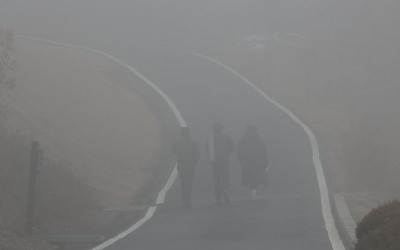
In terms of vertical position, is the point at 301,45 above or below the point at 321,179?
above

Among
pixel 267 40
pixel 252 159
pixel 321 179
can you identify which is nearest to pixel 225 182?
pixel 252 159

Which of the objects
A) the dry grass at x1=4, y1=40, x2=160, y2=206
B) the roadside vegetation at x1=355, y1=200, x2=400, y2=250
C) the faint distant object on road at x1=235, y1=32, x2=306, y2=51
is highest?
the faint distant object on road at x1=235, y1=32, x2=306, y2=51

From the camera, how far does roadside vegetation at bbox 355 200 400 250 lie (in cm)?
795

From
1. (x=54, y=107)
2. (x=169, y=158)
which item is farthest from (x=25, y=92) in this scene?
(x=169, y=158)

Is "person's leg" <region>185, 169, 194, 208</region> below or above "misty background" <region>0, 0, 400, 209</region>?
below

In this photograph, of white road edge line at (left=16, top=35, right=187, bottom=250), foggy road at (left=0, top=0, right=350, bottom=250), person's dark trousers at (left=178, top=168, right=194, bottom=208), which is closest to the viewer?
white road edge line at (left=16, top=35, right=187, bottom=250)

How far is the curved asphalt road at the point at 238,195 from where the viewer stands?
50.9 feet

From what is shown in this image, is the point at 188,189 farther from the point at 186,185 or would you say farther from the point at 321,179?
the point at 321,179

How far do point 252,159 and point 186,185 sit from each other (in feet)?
6.88

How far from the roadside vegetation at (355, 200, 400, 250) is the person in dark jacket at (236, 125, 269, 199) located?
1206 cm

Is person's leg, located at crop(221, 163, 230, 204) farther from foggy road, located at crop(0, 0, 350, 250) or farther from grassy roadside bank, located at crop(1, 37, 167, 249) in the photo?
grassy roadside bank, located at crop(1, 37, 167, 249)

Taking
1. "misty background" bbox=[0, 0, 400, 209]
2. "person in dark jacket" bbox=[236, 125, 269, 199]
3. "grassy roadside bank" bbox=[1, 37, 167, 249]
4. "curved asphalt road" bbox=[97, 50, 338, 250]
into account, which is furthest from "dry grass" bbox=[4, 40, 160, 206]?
"misty background" bbox=[0, 0, 400, 209]

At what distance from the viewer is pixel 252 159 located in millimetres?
21734

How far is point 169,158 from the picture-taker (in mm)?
25766
